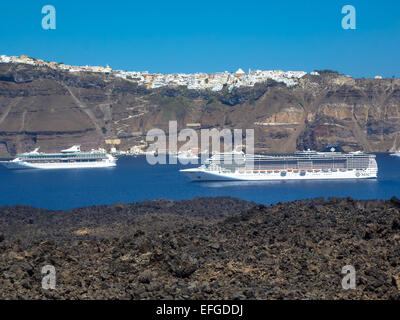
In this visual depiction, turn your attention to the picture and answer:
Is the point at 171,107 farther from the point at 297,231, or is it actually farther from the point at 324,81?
the point at 297,231

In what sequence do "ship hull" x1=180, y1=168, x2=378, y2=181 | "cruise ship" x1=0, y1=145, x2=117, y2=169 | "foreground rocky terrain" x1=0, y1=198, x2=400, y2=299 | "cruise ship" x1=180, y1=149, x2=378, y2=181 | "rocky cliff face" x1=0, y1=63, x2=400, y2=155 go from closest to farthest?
"foreground rocky terrain" x1=0, y1=198, x2=400, y2=299 < "ship hull" x1=180, y1=168, x2=378, y2=181 < "cruise ship" x1=180, y1=149, x2=378, y2=181 < "cruise ship" x1=0, y1=145, x2=117, y2=169 < "rocky cliff face" x1=0, y1=63, x2=400, y2=155

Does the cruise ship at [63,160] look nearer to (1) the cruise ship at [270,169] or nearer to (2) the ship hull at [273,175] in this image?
(1) the cruise ship at [270,169]

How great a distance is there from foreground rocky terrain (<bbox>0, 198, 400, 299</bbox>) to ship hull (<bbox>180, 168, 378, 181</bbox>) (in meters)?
45.9

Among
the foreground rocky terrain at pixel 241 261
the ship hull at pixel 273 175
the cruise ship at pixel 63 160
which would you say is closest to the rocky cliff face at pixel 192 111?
the cruise ship at pixel 63 160

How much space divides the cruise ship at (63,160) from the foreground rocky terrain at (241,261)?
281 ft

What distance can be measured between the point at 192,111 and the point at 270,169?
366ft

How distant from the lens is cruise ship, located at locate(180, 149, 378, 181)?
64.4 m

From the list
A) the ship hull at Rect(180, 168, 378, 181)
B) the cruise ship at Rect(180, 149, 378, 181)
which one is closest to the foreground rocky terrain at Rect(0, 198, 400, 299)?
the ship hull at Rect(180, 168, 378, 181)

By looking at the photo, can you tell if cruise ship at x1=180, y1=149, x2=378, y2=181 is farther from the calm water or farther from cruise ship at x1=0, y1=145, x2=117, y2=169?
cruise ship at x1=0, y1=145, x2=117, y2=169

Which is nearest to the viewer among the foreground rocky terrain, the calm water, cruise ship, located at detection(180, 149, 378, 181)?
the foreground rocky terrain

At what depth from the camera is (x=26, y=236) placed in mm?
22484

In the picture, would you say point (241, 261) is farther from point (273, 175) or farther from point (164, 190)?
point (273, 175)
